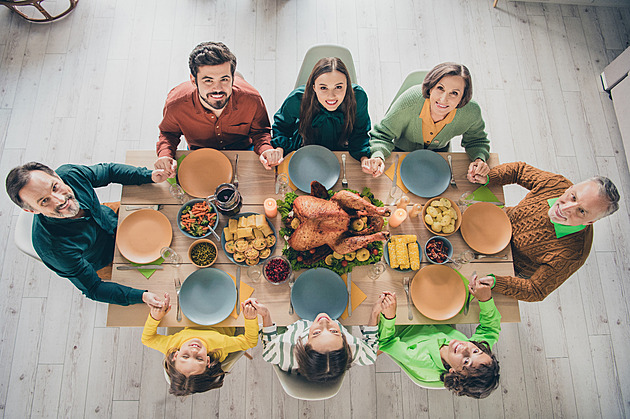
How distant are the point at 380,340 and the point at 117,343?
5.90 feet

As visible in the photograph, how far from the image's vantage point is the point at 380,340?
1788 mm

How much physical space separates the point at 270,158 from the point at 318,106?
384 millimetres

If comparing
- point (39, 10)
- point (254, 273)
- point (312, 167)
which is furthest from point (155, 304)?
point (39, 10)

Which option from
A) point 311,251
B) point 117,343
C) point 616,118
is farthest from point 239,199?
point 616,118

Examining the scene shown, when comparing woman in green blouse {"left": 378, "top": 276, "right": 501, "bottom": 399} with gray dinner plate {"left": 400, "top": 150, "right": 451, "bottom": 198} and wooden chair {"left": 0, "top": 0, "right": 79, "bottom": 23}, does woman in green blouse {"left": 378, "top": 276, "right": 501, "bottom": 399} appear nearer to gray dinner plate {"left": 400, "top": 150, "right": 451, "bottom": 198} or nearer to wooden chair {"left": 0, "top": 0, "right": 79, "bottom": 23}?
gray dinner plate {"left": 400, "top": 150, "right": 451, "bottom": 198}

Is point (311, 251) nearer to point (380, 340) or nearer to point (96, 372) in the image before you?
point (380, 340)

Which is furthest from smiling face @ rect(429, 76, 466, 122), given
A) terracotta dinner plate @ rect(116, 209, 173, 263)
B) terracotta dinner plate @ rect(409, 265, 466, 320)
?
terracotta dinner plate @ rect(116, 209, 173, 263)

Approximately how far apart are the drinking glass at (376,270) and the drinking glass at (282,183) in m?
0.59

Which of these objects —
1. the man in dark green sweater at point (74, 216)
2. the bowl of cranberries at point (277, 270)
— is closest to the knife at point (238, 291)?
the bowl of cranberries at point (277, 270)

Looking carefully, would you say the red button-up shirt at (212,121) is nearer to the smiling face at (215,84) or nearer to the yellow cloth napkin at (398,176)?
the smiling face at (215,84)

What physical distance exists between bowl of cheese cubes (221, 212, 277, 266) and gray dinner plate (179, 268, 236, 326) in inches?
4.7

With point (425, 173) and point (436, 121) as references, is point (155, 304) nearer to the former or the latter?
point (425, 173)

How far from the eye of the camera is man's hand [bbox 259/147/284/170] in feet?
6.09

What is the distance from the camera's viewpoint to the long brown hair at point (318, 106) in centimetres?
172
